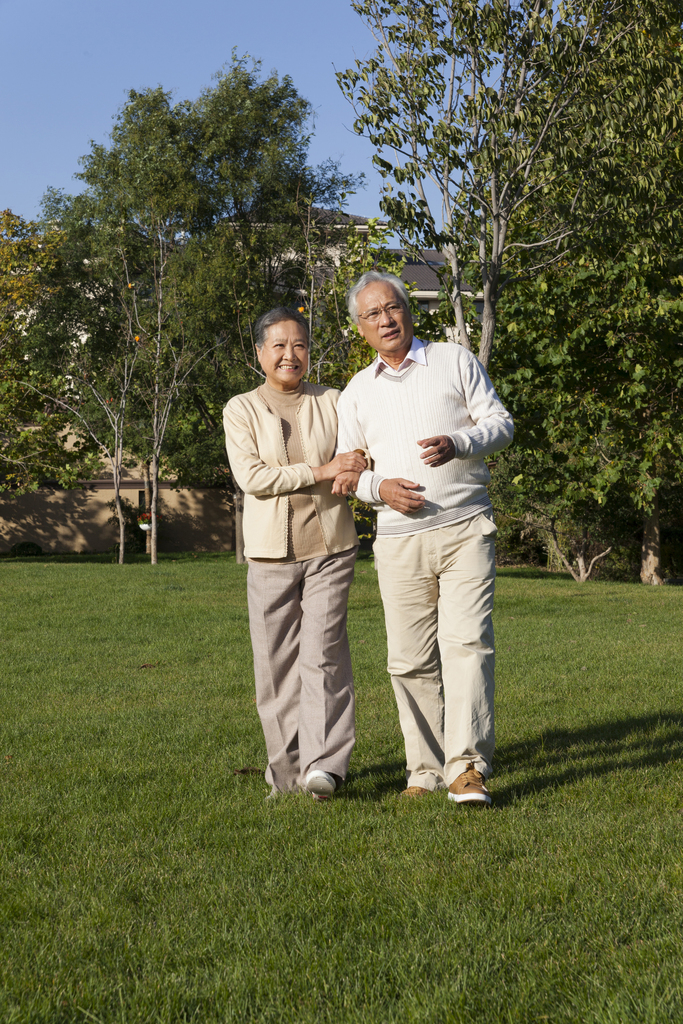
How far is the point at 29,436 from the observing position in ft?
94.3

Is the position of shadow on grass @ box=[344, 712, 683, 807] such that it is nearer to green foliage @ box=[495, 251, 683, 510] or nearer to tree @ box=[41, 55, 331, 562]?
green foliage @ box=[495, 251, 683, 510]

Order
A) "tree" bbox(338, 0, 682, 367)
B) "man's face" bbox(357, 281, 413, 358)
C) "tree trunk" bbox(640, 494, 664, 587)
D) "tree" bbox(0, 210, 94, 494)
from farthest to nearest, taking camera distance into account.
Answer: "tree" bbox(0, 210, 94, 494) → "tree trunk" bbox(640, 494, 664, 587) → "tree" bbox(338, 0, 682, 367) → "man's face" bbox(357, 281, 413, 358)

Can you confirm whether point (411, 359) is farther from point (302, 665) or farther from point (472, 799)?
point (472, 799)

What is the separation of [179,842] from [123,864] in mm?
287

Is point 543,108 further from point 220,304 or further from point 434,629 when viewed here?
point 220,304

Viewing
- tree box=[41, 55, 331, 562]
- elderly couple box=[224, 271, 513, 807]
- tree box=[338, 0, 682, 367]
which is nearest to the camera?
elderly couple box=[224, 271, 513, 807]

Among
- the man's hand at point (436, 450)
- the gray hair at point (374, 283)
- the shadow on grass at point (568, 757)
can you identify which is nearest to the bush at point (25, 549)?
the shadow on grass at point (568, 757)

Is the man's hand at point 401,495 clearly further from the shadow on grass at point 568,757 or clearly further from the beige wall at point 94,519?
the beige wall at point 94,519

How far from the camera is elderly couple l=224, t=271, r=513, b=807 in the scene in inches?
167

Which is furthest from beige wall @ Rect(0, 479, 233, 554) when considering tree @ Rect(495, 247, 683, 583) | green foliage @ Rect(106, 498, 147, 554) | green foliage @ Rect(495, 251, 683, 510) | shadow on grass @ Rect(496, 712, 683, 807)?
shadow on grass @ Rect(496, 712, 683, 807)

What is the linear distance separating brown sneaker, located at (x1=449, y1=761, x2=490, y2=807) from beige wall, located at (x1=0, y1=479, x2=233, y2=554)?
33448mm

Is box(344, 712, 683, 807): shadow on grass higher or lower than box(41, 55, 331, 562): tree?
lower

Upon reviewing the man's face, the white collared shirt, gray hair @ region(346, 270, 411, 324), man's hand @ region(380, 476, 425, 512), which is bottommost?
man's hand @ region(380, 476, 425, 512)

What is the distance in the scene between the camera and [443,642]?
14.1ft
